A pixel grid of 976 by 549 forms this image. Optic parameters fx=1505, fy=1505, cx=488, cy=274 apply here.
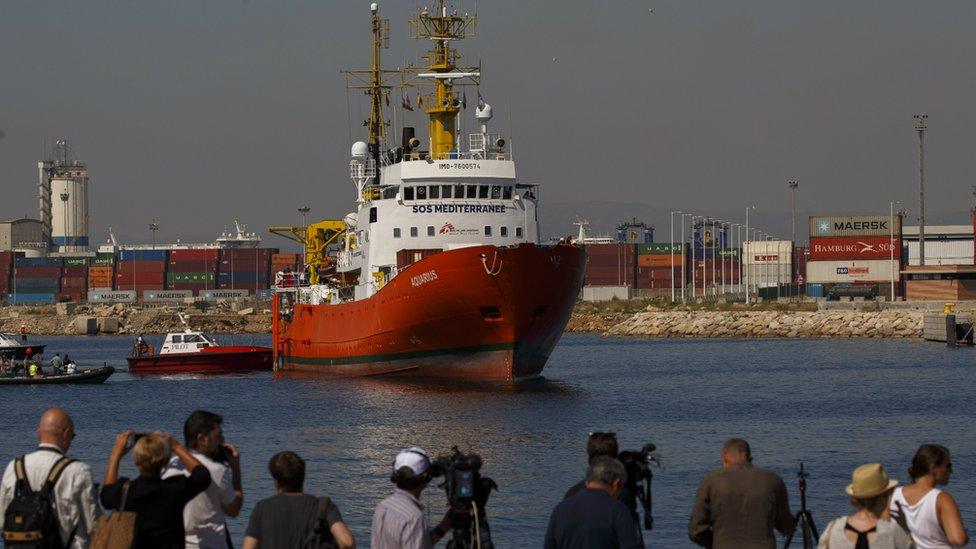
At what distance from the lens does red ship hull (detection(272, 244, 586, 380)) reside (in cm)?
3653

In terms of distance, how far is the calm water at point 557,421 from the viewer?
808 inches

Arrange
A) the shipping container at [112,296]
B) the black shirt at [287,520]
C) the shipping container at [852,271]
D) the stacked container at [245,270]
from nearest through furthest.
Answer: the black shirt at [287,520] → the shipping container at [852,271] → the shipping container at [112,296] → the stacked container at [245,270]

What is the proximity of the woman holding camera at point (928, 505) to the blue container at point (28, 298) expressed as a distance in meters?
159

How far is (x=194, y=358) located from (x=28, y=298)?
379 ft

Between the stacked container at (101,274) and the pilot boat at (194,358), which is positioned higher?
the stacked container at (101,274)

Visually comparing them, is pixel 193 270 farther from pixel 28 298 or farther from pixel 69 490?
pixel 69 490

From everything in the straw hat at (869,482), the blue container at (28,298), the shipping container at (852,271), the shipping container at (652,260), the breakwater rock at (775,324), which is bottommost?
the straw hat at (869,482)

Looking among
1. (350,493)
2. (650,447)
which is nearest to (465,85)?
(350,493)

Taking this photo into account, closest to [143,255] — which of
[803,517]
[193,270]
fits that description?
[193,270]

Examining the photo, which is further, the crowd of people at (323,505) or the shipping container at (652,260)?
the shipping container at (652,260)

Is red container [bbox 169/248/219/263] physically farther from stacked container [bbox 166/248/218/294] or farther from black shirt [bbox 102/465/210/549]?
black shirt [bbox 102/465/210/549]

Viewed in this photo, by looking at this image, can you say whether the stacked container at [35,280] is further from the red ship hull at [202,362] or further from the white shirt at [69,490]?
the white shirt at [69,490]

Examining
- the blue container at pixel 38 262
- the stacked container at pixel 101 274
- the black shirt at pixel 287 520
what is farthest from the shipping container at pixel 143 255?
the black shirt at pixel 287 520

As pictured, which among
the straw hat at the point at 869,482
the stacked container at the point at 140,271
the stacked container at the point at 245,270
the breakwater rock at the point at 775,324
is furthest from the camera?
the stacked container at the point at 245,270
